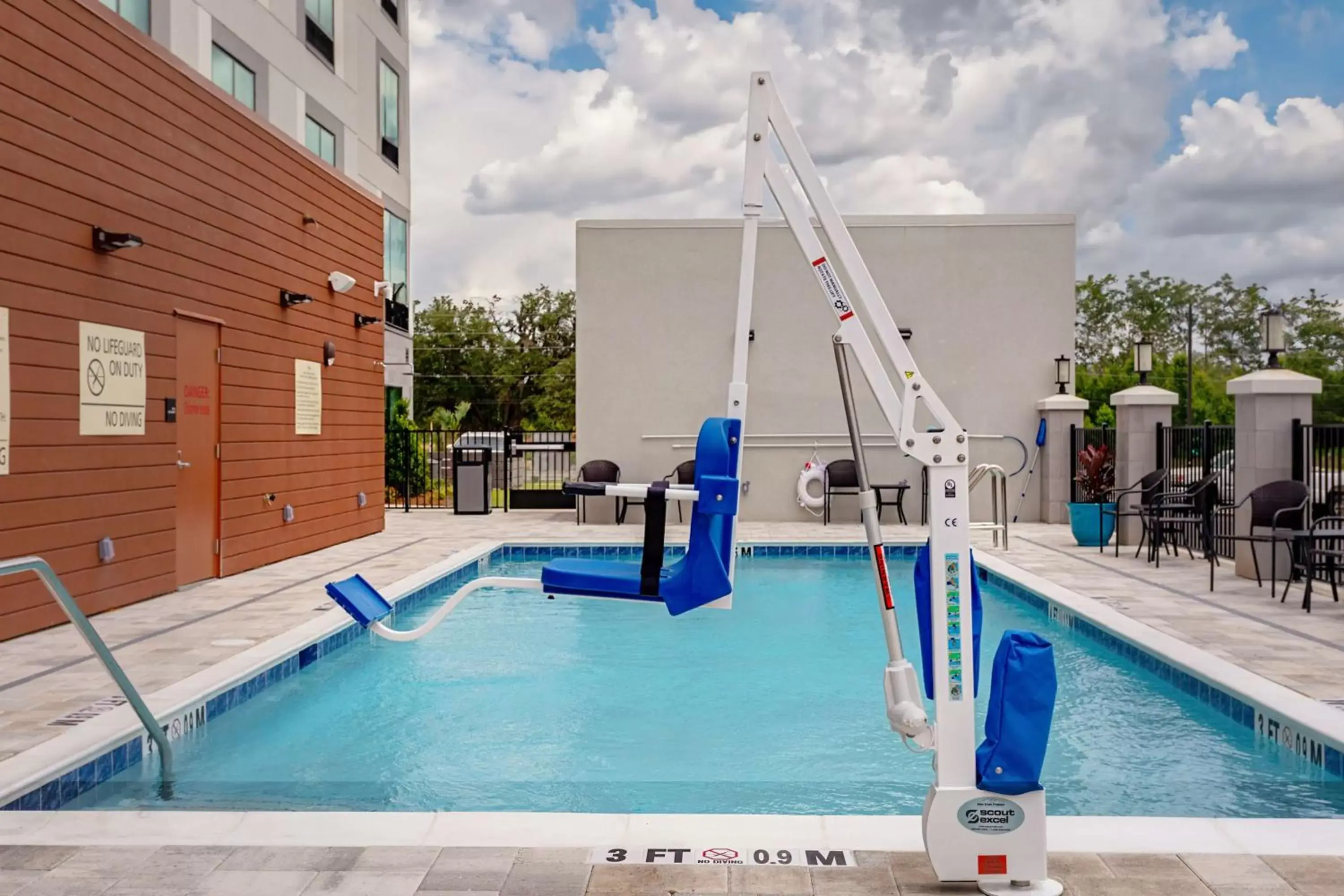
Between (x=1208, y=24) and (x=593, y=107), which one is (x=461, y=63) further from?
(x=1208, y=24)

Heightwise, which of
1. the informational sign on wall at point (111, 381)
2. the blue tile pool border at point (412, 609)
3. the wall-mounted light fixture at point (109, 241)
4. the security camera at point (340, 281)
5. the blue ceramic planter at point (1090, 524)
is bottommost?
the blue tile pool border at point (412, 609)

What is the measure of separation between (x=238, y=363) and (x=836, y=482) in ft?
22.1

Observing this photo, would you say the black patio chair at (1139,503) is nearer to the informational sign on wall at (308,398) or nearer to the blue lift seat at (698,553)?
the blue lift seat at (698,553)

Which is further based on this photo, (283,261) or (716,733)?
(283,261)

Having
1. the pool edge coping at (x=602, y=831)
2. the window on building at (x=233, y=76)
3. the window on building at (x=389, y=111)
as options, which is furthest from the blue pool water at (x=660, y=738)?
the window on building at (x=389, y=111)

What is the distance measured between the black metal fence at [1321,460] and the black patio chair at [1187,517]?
69cm

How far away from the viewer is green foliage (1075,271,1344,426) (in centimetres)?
4184

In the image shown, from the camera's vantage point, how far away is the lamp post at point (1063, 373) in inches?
500

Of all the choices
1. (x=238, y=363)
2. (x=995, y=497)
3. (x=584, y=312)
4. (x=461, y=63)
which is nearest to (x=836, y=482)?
(x=995, y=497)

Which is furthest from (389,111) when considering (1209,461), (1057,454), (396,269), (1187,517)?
(1187,517)

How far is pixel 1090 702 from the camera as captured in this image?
17.1ft

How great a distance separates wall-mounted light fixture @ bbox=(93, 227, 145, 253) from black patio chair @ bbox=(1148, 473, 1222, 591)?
23.5 ft

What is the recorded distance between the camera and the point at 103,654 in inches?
135

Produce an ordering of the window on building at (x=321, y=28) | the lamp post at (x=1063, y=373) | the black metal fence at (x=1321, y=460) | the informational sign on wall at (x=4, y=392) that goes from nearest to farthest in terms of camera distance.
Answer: the informational sign on wall at (x=4, y=392)
the black metal fence at (x=1321, y=460)
the lamp post at (x=1063, y=373)
the window on building at (x=321, y=28)
